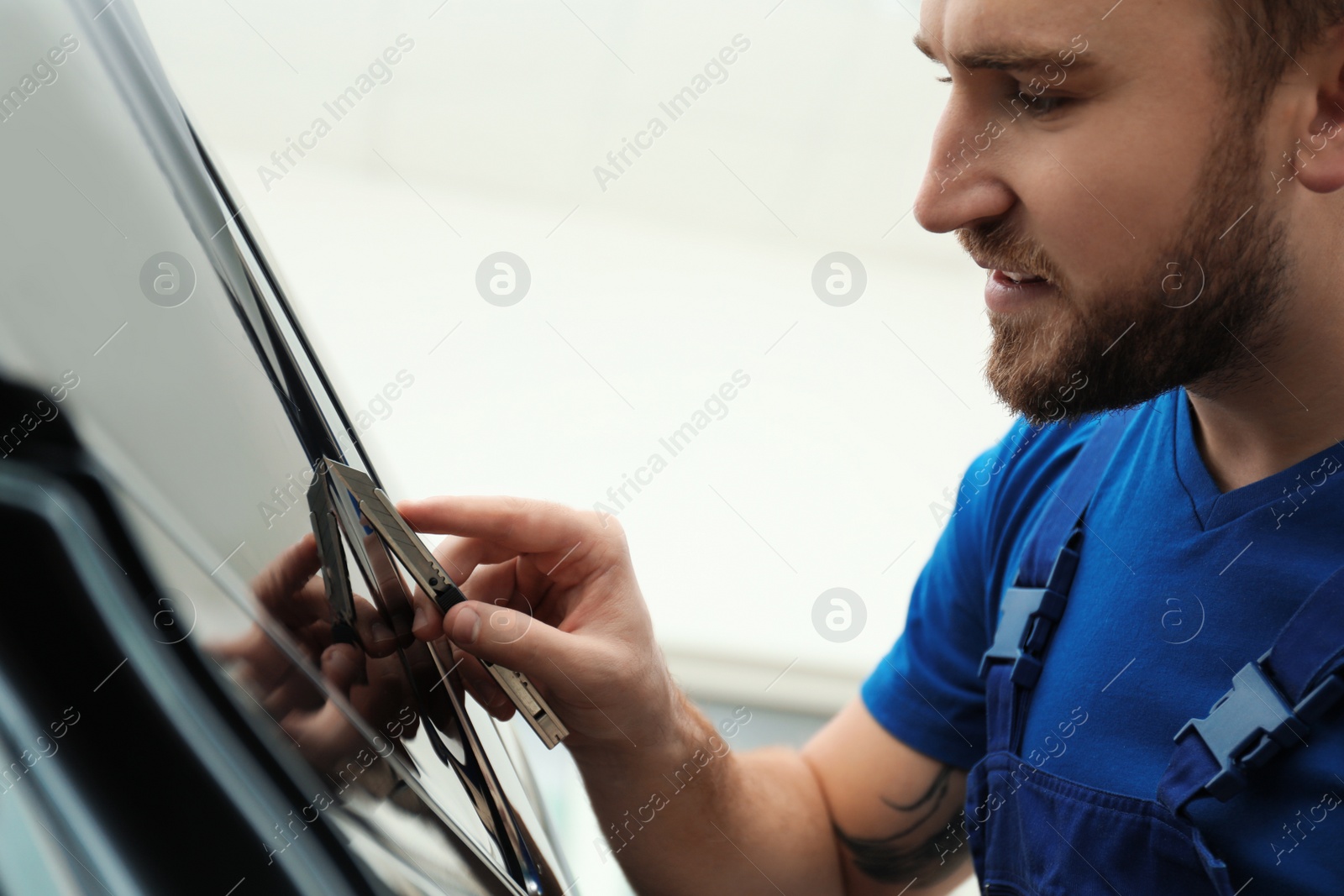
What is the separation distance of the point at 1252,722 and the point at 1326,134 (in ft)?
1.21

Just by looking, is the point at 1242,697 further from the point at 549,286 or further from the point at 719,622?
the point at 549,286

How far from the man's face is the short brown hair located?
0.01m

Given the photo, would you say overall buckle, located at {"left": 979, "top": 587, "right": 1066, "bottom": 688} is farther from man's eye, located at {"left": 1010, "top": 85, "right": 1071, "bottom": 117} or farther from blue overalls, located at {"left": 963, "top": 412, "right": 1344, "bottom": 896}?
man's eye, located at {"left": 1010, "top": 85, "right": 1071, "bottom": 117}

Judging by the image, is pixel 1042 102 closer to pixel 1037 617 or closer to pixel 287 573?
pixel 1037 617

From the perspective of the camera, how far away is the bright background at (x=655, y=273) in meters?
2.06

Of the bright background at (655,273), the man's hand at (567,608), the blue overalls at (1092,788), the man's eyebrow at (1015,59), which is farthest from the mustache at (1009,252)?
the bright background at (655,273)

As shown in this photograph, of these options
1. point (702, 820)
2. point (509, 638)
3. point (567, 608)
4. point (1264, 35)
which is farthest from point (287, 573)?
point (1264, 35)

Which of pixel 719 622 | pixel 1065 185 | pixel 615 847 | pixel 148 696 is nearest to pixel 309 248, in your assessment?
pixel 719 622

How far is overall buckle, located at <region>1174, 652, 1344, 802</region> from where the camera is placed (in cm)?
58

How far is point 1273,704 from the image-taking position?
1.95 ft

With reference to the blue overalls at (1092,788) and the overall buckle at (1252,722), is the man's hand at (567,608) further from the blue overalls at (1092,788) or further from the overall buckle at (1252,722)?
the overall buckle at (1252,722)

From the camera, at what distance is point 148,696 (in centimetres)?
35

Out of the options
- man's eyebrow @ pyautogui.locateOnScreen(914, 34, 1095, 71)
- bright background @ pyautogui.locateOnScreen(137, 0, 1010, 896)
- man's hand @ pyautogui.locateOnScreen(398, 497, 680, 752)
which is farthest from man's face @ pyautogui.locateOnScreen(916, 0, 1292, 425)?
bright background @ pyautogui.locateOnScreen(137, 0, 1010, 896)

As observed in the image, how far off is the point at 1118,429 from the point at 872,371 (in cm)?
156
